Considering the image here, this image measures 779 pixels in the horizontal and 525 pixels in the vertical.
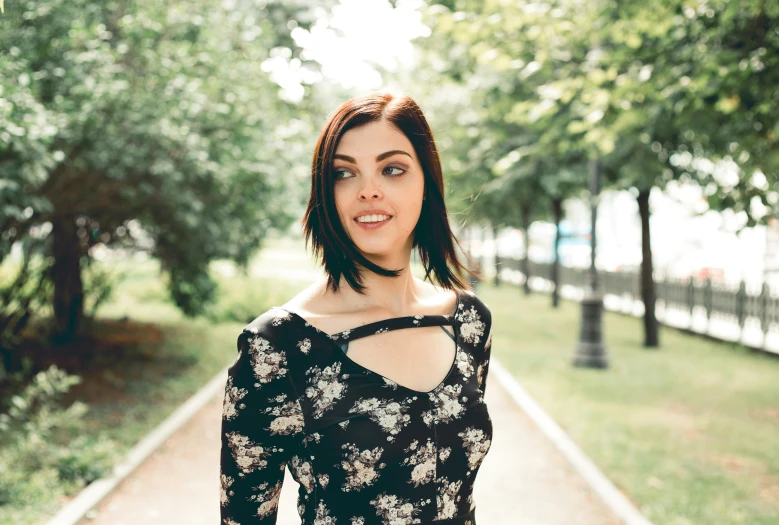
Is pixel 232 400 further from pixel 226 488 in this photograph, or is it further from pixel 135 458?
pixel 135 458

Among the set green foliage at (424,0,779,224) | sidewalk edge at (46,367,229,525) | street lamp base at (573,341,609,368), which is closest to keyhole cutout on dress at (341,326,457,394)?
sidewalk edge at (46,367,229,525)

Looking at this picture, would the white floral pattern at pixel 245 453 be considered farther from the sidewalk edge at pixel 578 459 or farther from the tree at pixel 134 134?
the sidewalk edge at pixel 578 459

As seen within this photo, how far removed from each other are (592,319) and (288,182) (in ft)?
18.5

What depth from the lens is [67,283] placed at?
12586 mm

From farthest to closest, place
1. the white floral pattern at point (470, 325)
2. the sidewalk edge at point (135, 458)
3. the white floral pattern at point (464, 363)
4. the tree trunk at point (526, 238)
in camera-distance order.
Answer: the tree trunk at point (526, 238) → the sidewalk edge at point (135, 458) → the white floral pattern at point (470, 325) → the white floral pattern at point (464, 363)

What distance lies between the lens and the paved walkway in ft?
19.4

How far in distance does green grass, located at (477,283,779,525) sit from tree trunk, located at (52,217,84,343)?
288 inches

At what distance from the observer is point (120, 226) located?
12.5 metres

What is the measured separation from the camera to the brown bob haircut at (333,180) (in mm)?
1953

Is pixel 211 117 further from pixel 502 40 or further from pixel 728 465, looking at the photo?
pixel 728 465

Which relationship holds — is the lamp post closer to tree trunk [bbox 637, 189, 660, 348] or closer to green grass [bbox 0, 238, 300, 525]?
tree trunk [bbox 637, 189, 660, 348]

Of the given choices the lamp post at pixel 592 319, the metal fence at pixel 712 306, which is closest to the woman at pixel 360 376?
the lamp post at pixel 592 319

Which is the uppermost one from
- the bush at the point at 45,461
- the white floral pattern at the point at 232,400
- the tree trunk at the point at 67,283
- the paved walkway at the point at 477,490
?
the white floral pattern at the point at 232,400

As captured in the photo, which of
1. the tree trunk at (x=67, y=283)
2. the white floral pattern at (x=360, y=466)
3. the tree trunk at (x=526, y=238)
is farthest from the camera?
the tree trunk at (x=526, y=238)
